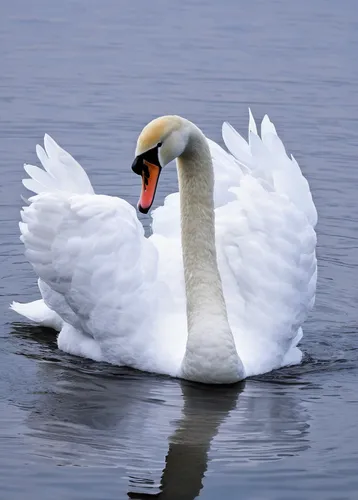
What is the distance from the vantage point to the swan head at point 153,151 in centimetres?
898

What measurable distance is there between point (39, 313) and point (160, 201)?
3.62 meters

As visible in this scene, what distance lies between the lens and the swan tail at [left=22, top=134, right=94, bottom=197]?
33.4ft

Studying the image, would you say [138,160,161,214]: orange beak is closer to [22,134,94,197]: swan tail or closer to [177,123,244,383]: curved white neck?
[177,123,244,383]: curved white neck

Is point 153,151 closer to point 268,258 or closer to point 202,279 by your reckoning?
point 202,279

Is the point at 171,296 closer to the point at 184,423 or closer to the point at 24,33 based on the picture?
the point at 184,423

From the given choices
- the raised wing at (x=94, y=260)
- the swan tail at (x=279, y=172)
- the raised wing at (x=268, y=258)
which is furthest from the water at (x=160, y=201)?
the swan tail at (x=279, y=172)

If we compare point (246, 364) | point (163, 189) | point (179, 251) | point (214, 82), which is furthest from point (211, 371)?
point (214, 82)

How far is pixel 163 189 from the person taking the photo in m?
14.6

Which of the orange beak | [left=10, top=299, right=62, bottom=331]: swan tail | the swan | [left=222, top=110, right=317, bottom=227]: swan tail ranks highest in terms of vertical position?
[left=222, top=110, right=317, bottom=227]: swan tail

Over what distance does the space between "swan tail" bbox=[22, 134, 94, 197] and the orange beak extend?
121 cm

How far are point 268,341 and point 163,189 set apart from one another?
16.1ft

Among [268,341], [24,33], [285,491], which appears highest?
[24,33]

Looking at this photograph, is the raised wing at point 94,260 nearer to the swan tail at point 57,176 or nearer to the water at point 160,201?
the swan tail at point 57,176

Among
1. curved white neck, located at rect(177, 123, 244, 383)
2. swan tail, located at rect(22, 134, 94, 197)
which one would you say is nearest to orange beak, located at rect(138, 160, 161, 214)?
curved white neck, located at rect(177, 123, 244, 383)
